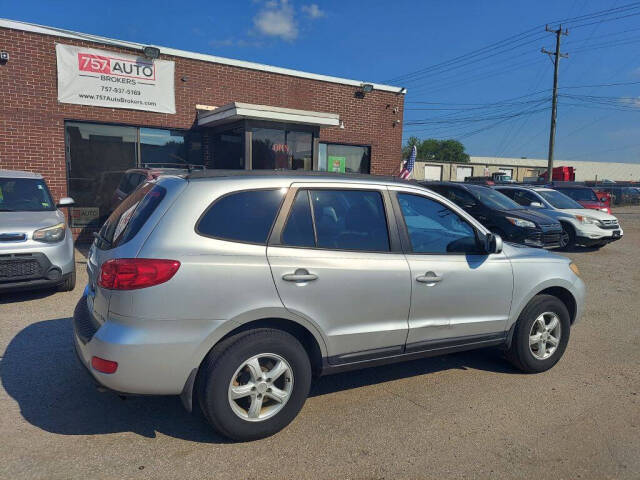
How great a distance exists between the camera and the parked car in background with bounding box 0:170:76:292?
608cm

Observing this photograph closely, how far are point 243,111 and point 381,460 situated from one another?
910 cm

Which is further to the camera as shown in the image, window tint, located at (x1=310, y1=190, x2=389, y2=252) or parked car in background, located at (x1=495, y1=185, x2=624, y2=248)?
parked car in background, located at (x1=495, y1=185, x2=624, y2=248)

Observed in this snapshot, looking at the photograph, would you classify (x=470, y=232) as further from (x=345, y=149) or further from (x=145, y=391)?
(x=345, y=149)

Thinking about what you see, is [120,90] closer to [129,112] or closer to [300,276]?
[129,112]

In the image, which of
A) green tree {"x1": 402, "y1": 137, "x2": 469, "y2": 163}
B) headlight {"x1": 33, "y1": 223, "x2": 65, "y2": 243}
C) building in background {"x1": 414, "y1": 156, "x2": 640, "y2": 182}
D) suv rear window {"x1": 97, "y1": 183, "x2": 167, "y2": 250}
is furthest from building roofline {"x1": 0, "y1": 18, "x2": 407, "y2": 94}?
green tree {"x1": 402, "y1": 137, "x2": 469, "y2": 163}

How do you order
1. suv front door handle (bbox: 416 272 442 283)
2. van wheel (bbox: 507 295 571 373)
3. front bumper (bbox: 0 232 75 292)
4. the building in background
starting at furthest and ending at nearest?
the building in background
front bumper (bbox: 0 232 75 292)
van wheel (bbox: 507 295 571 373)
suv front door handle (bbox: 416 272 442 283)

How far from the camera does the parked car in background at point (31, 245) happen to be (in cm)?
608

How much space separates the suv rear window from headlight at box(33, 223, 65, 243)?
3224 millimetres

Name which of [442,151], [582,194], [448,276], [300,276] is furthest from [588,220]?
[442,151]

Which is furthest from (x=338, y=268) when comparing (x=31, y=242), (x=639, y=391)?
(x=31, y=242)

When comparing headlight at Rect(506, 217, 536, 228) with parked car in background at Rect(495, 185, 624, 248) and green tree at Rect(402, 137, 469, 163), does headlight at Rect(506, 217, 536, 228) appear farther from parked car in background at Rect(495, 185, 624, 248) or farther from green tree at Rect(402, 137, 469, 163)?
green tree at Rect(402, 137, 469, 163)

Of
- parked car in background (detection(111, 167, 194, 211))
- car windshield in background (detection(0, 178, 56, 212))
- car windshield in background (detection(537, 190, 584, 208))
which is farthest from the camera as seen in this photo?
car windshield in background (detection(537, 190, 584, 208))

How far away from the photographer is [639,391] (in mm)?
4281

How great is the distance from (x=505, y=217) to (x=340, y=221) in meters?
8.59
